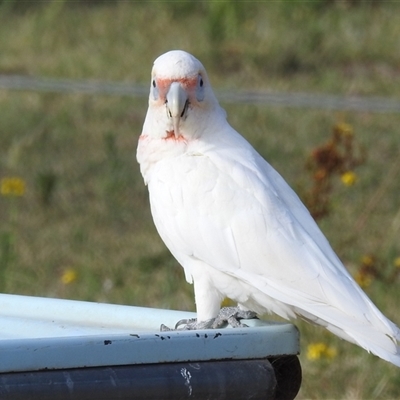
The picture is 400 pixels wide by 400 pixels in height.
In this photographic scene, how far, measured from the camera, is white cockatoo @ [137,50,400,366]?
2.31 m

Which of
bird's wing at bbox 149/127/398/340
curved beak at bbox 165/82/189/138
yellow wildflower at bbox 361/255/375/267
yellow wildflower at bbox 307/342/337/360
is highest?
curved beak at bbox 165/82/189/138

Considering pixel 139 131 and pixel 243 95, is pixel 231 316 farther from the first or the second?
pixel 139 131

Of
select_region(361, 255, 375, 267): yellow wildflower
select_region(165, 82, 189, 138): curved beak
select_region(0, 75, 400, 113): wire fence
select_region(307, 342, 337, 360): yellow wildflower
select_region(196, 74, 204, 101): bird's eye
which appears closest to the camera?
select_region(165, 82, 189, 138): curved beak

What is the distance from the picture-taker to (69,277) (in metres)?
4.20

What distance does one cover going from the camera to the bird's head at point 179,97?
255 cm

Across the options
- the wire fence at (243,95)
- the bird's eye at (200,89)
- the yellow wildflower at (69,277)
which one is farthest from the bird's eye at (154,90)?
the wire fence at (243,95)

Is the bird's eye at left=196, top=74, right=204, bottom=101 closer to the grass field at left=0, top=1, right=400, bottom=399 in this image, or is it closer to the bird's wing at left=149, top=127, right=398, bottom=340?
the bird's wing at left=149, top=127, right=398, bottom=340

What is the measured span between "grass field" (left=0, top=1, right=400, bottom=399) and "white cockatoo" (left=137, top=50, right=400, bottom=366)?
42.3 inches

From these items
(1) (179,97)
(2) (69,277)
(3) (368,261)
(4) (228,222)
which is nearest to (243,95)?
(3) (368,261)

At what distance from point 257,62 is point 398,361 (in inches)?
188

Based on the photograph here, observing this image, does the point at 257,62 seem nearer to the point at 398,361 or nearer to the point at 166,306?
the point at 166,306

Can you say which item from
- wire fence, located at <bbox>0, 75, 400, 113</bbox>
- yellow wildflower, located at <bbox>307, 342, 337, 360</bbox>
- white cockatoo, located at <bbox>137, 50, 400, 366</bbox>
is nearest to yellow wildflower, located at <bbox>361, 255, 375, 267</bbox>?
yellow wildflower, located at <bbox>307, 342, 337, 360</bbox>

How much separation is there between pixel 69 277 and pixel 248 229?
192cm

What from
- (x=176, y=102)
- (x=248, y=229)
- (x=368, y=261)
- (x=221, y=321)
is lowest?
(x=368, y=261)
